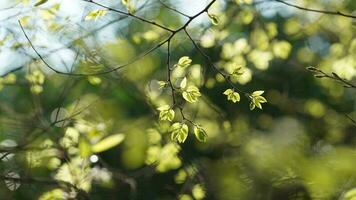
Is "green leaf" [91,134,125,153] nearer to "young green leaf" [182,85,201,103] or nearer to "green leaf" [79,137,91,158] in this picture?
"green leaf" [79,137,91,158]

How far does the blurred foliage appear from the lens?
246 centimetres

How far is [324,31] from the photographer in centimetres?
344

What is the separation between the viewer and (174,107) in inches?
85.4

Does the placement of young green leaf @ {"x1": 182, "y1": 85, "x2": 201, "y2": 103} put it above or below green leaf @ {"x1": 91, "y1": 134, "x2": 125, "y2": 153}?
above

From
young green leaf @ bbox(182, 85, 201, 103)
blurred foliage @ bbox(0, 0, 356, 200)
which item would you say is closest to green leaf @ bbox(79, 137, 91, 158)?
blurred foliage @ bbox(0, 0, 356, 200)

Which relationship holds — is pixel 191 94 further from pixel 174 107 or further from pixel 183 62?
pixel 174 107

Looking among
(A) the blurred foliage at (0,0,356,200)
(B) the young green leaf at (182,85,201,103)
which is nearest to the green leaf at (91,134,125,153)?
(A) the blurred foliage at (0,0,356,200)

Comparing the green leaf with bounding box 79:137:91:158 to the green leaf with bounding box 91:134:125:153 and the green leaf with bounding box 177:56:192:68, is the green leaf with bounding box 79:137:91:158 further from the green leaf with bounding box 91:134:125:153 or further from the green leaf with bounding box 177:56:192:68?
the green leaf with bounding box 177:56:192:68

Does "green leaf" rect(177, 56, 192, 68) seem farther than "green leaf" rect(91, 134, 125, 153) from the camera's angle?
No

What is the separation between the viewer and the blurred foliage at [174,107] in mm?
2457

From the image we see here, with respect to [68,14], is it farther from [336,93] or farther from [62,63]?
[336,93]

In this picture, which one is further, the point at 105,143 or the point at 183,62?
the point at 105,143

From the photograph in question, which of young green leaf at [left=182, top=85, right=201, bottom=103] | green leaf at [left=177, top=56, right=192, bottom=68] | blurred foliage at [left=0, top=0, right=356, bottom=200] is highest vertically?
green leaf at [left=177, top=56, right=192, bottom=68]

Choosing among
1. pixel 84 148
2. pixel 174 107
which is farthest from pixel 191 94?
pixel 84 148
